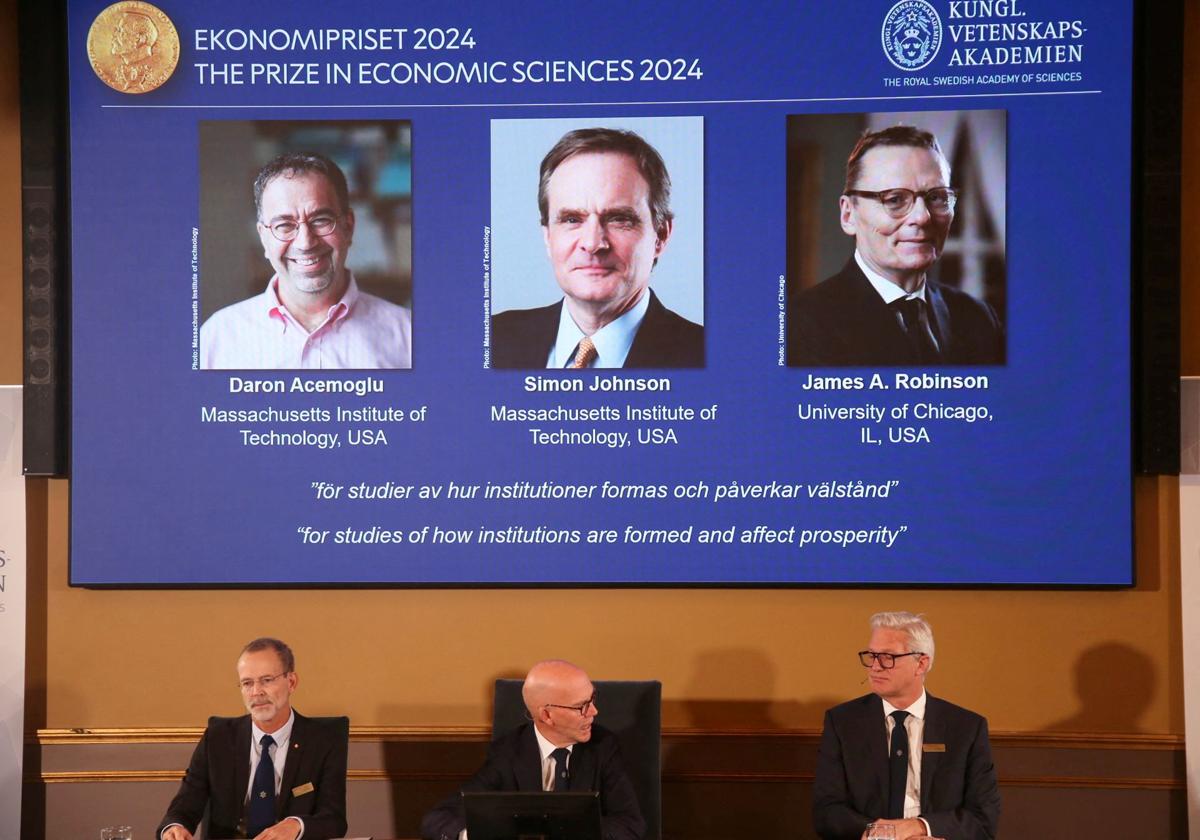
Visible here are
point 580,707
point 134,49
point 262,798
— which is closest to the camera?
point 580,707

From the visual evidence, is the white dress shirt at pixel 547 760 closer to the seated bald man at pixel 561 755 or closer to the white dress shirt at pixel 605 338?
the seated bald man at pixel 561 755

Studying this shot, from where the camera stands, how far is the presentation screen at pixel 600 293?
447 cm

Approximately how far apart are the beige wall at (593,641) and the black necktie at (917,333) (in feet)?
2.81

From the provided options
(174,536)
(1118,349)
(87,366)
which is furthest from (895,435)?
(87,366)

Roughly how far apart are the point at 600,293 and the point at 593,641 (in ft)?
4.16

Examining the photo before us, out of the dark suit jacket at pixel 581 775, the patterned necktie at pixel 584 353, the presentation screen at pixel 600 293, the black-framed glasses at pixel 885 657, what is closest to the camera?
the dark suit jacket at pixel 581 775

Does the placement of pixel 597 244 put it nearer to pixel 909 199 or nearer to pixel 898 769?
pixel 909 199

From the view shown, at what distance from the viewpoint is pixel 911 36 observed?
4508 mm

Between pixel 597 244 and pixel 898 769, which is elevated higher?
pixel 597 244

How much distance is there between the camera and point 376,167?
4.59 meters

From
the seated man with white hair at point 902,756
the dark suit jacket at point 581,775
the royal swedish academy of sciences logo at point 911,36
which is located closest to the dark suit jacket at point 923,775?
the seated man with white hair at point 902,756

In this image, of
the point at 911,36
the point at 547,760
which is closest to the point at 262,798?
the point at 547,760

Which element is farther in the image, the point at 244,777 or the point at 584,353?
the point at 584,353

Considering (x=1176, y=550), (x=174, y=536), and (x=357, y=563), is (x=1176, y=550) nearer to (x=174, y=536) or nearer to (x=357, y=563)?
(x=357, y=563)
